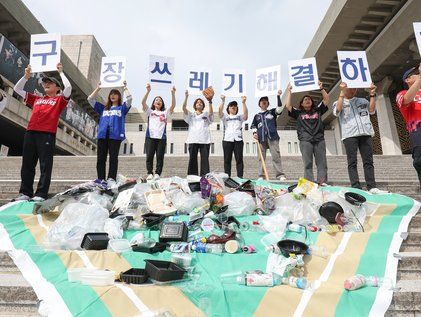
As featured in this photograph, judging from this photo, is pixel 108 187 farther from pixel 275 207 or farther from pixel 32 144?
pixel 275 207

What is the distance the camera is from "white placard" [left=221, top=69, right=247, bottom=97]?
5844 millimetres

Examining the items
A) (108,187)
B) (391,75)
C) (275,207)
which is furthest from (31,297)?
(391,75)

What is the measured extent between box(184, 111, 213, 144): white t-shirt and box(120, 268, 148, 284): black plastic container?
341 cm

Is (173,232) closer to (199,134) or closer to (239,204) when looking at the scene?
(239,204)

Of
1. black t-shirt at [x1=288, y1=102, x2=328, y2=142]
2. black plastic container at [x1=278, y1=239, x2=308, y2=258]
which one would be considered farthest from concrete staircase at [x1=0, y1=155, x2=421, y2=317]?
black t-shirt at [x1=288, y1=102, x2=328, y2=142]

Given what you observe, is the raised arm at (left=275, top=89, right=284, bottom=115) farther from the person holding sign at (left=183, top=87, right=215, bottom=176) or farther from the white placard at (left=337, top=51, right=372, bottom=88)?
the person holding sign at (left=183, top=87, right=215, bottom=176)

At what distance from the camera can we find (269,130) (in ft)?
18.6

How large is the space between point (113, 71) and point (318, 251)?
14.4 feet

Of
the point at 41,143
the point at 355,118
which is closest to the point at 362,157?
the point at 355,118

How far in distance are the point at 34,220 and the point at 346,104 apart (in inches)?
181

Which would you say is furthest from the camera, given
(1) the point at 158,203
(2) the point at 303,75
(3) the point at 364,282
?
(2) the point at 303,75

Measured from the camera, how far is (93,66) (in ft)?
105

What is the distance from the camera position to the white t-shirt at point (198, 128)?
5.46m

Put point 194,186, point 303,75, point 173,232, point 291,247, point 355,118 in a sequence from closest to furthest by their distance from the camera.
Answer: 1. point 291,247
2. point 173,232
3. point 194,186
4. point 355,118
5. point 303,75
